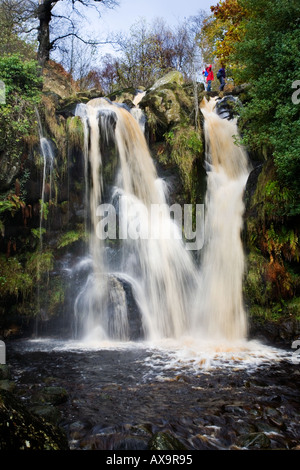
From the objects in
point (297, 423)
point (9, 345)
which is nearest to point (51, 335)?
point (9, 345)

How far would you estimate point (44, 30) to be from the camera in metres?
15.5

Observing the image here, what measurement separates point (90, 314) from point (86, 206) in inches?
141

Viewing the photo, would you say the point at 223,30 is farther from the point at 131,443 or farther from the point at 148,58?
the point at 131,443

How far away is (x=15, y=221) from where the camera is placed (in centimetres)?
912

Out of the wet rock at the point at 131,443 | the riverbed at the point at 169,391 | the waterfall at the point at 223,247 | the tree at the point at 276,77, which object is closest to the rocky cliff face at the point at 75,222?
the waterfall at the point at 223,247

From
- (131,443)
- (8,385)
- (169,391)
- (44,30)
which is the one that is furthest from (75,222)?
(44,30)

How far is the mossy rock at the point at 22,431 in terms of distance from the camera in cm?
265

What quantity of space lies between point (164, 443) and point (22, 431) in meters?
1.47

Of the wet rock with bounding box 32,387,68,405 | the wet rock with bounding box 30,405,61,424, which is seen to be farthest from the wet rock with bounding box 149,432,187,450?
the wet rock with bounding box 32,387,68,405

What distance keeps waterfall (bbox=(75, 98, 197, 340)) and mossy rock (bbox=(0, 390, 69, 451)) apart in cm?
492

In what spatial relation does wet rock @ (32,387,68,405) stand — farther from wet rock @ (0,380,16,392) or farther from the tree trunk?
the tree trunk

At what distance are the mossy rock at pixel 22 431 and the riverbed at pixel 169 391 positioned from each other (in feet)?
1.88

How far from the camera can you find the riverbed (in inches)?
147

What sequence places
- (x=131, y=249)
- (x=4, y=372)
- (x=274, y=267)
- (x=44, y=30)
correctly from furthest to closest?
(x=44, y=30) < (x=131, y=249) < (x=274, y=267) < (x=4, y=372)
